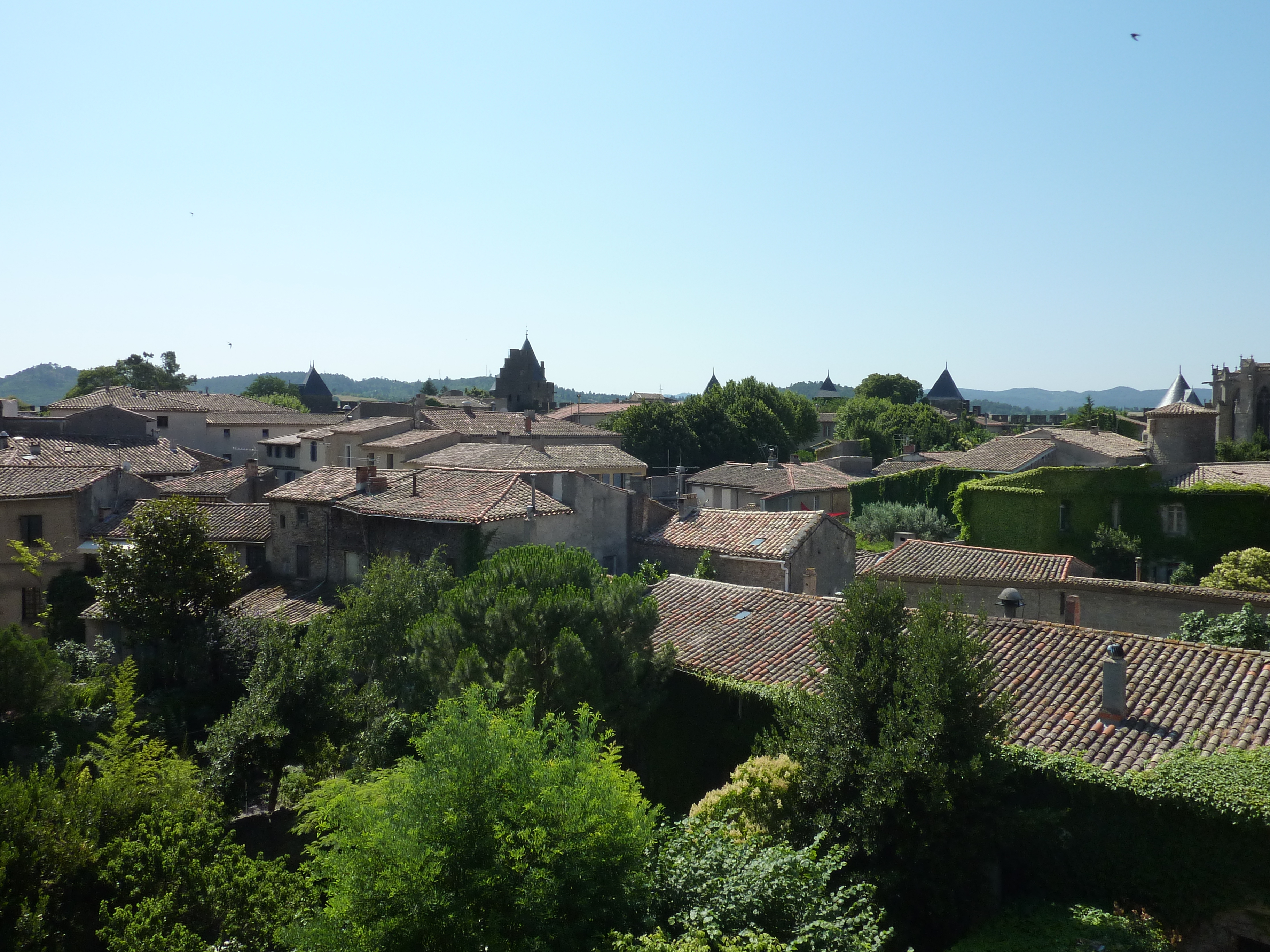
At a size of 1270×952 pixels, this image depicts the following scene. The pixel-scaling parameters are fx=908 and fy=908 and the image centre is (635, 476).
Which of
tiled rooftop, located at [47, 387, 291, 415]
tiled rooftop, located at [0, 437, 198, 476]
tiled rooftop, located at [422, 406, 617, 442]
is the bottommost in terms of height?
tiled rooftop, located at [0, 437, 198, 476]

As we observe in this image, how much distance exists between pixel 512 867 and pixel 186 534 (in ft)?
72.5

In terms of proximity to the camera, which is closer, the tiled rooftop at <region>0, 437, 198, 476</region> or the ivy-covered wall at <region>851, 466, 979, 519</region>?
the tiled rooftop at <region>0, 437, 198, 476</region>

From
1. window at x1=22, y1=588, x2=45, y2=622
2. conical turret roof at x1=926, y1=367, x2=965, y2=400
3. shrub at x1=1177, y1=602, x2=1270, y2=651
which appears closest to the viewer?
shrub at x1=1177, y1=602, x2=1270, y2=651

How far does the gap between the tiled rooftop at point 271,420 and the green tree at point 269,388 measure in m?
58.0

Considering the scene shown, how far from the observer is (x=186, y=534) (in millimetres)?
26766

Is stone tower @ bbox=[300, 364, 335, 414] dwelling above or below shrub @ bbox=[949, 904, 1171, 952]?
above

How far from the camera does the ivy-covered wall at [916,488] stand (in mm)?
43312

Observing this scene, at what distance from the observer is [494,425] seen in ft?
180

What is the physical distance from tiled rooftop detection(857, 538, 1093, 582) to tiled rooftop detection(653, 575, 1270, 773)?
7610mm

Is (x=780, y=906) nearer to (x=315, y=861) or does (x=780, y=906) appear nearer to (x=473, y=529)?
(x=315, y=861)

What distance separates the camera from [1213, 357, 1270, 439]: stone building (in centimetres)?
5781

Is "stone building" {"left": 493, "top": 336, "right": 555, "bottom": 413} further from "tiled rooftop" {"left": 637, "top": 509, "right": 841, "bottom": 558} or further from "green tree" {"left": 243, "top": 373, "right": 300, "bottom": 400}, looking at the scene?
"tiled rooftop" {"left": 637, "top": 509, "right": 841, "bottom": 558}

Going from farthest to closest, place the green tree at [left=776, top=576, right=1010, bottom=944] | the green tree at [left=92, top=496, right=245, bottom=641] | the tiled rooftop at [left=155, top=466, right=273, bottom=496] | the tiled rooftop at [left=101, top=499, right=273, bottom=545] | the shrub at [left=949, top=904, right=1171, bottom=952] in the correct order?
the tiled rooftop at [left=155, top=466, right=273, bottom=496], the tiled rooftop at [left=101, top=499, right=273, bottom=545], the green tree at [left=92, top=496, right=245, bottom=641], the green tree at [left=776, top=576, right=1010, bottom=944], the shrub at [left=949, top=904, right=1171, bottom=952]

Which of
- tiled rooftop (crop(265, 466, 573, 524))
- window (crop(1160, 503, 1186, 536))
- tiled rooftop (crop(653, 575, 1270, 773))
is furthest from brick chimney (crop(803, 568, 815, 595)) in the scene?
window (crop(1160, 503, 1186, 536))
